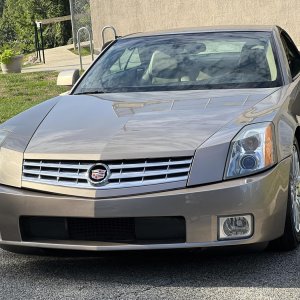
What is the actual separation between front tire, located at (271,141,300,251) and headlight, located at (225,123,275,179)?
0.36 meters

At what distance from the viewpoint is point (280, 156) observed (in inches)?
172

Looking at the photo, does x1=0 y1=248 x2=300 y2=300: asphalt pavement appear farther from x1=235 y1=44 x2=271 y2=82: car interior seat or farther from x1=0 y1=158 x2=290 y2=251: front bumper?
x1=235 y1=44 x2=271 y2=82: car interior seat

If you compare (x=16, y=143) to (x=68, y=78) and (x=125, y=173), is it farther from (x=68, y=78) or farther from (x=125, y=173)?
(x=68, y=78)

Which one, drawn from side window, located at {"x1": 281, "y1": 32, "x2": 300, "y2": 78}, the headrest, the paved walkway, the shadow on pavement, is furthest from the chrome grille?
the paved walkway

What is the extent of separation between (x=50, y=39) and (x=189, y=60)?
102 feet

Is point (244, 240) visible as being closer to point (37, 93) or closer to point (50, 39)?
point (37, 93)

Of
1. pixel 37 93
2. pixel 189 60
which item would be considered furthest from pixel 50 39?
pixel 189 60

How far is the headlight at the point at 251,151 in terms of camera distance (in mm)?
4176

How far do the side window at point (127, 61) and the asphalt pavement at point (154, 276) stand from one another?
170cm

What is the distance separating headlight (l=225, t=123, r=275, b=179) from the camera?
4.18 metres

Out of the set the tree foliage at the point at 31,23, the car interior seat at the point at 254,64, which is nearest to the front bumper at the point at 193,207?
the car interior seat at the point at 254,64

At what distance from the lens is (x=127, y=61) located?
600cm

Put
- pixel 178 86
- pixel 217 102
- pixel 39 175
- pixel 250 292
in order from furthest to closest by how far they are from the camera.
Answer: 1. pixel 178 86
2. pixel 217 102
3. pixel 39 175
4. pixel 250 292

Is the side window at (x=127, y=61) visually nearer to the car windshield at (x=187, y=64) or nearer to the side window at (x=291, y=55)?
the car windshield at (x=187, y=64)
